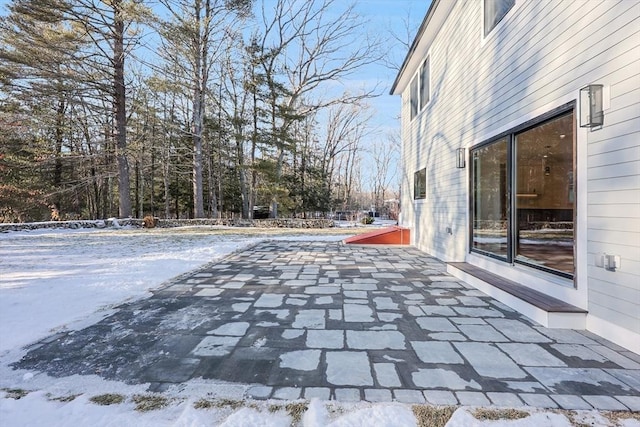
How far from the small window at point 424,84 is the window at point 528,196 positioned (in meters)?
3.08

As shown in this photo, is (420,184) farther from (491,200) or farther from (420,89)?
(491,200)

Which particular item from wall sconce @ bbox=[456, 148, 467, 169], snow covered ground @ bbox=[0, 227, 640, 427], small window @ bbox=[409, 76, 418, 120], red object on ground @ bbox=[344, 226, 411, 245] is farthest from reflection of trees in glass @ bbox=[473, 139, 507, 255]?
small window @ bbox=[409, 76, 418, 120]

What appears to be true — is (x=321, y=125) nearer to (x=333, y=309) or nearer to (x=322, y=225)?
(x=322, y=225)

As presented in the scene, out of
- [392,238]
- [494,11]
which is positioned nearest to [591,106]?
[494,11]

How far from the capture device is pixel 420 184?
8047mm

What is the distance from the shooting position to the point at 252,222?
15.2 metres

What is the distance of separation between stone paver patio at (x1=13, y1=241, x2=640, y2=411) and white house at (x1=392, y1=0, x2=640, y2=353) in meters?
0.44

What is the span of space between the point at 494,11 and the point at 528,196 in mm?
2465

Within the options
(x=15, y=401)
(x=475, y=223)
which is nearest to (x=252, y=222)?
(x=475, y=223)

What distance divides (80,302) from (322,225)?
1233 centimetres

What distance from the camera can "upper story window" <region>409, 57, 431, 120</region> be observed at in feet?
24.3

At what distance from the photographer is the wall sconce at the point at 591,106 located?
2.53m

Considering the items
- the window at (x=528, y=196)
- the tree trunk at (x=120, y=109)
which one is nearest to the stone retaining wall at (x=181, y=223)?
the tree trunk at (x=120, y=109)

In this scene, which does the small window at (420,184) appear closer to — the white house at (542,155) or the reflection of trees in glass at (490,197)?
the white house at (542,155)
